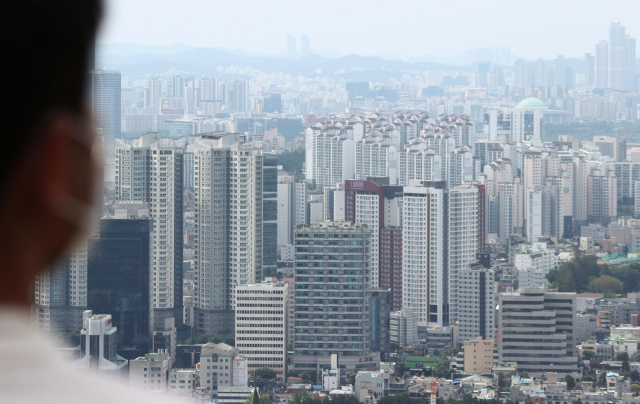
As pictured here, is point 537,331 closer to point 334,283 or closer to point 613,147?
point 334,283

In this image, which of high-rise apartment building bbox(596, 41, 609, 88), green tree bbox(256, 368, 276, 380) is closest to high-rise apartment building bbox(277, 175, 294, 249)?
green tree bbox(256, 368, 276, 380)

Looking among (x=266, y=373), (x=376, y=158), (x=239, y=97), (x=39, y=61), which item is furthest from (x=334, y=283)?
(x=239, y=97)

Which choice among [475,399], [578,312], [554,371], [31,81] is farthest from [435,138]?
[31,81]

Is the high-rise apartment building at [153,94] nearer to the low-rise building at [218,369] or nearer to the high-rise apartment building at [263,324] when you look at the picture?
the high-rise apartment building at [263,324]

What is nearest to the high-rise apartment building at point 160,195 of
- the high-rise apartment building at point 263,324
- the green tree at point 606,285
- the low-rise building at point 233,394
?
the high-rise apartment building at point 263,324

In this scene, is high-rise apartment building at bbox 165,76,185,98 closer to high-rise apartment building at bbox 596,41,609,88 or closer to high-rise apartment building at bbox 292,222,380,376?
high-rise apartment building at bbox 596,41,609,88

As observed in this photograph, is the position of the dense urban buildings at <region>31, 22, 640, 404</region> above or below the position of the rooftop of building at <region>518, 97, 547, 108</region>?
below

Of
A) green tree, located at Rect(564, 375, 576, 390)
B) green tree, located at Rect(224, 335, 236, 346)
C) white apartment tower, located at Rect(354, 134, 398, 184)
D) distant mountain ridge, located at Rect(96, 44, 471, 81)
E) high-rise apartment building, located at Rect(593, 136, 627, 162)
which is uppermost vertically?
distant mountain ridge, located at Rect(96, 44, 471, 81)
